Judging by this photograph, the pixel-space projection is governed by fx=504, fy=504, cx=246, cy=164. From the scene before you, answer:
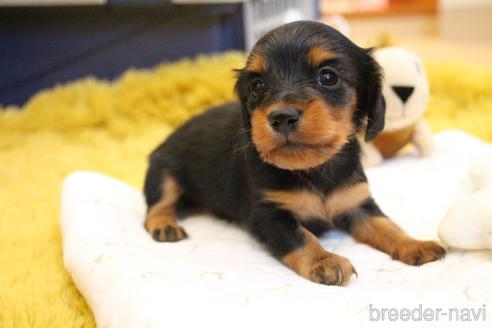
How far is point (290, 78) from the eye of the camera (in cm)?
161

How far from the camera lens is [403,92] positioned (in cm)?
248

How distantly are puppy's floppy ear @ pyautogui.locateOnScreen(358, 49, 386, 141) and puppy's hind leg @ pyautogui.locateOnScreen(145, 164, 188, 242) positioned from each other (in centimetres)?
82

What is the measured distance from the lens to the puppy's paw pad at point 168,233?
1921mm

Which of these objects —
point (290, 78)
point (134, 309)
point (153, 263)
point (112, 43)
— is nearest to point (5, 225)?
point (153, 263)

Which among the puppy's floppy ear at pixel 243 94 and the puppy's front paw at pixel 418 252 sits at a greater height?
the puppy's floppy ear at pixel 243 94

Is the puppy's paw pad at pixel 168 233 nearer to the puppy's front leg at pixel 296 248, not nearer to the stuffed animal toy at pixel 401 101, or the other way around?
the puppy's front leg at pixel 296 248

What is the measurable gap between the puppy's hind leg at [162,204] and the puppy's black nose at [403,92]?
1160mm

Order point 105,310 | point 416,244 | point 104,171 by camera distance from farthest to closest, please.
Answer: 1. point 104,171
2. point 416,244
3. point 105,310

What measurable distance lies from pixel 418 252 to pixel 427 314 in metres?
0.42

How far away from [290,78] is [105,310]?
2.89 ft

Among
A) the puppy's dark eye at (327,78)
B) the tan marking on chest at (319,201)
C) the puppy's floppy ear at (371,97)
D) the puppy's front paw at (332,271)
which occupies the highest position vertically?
the puppy's dark eye at (327,78)

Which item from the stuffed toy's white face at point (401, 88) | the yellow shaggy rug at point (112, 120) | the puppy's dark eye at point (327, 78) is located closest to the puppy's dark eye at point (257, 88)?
the puppy's dark eye at point (327, 78)

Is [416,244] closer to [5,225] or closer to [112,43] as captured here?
[5,225]

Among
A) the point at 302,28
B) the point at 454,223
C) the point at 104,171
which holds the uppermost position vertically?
the point at 302,28
